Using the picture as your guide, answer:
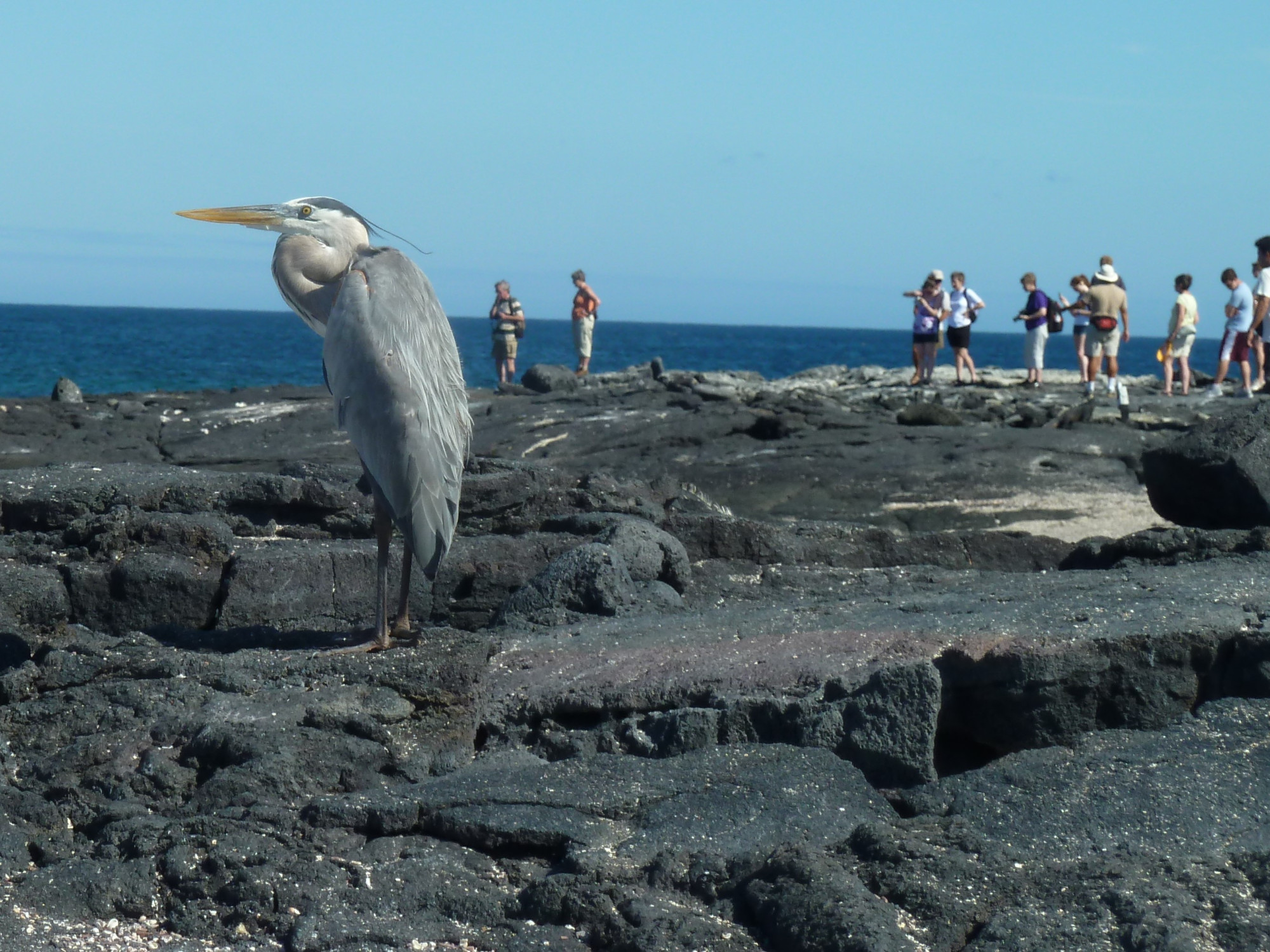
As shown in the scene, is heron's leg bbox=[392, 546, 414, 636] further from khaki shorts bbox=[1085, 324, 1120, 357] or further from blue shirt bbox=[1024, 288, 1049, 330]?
blue shirt bbox=[1024, 288, 1049, 330]

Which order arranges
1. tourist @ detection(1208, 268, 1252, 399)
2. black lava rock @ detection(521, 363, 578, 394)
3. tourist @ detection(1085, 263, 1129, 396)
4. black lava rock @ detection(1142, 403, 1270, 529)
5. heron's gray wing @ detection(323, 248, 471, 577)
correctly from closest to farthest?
heron's gray wing @ detection(323, 248, 471, 577) → black lava rock @ detection(1142, 403, 1270, 529) → tourist @ detection(1208, 268, 1252, 399) → tourist @ detection(1085, 263, 1129, 396) → black lava rock @ detection(521, 363, 578, 394)

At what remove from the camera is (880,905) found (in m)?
3.01

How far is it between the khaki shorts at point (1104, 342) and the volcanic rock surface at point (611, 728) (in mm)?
8970

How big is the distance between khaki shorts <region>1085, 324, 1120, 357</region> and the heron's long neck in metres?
12.5

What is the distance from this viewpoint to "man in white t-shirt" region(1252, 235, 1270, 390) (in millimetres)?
13211

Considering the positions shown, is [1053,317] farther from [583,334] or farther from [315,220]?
[315,220]

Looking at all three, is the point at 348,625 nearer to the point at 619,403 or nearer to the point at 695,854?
the point at 695,854

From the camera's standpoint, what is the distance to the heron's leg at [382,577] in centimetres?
477

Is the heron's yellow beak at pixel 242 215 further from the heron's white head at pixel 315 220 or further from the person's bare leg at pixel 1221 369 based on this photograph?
the person's bare leg at pixel 1221 369

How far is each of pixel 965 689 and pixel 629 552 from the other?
190 cm

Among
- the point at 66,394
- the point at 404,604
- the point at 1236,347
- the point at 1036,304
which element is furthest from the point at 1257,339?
the point at 66,394

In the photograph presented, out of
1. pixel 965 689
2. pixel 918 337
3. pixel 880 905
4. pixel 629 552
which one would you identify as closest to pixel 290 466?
pixel 629 552

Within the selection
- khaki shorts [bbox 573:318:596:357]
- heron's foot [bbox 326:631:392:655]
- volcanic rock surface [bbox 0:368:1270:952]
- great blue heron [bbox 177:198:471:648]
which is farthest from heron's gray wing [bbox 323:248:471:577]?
khaki shorts [bbox 573:318:596:357]

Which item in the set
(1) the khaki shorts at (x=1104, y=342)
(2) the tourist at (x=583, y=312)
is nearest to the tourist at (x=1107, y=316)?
(1) the khaki shorts at (x=1104, y=342)
